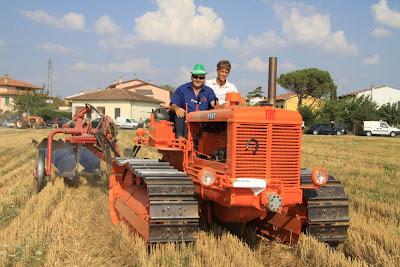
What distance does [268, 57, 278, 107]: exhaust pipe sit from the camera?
564cm

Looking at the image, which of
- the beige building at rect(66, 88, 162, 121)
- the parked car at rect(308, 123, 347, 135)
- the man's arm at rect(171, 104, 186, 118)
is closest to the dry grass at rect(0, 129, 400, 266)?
the man's arm at rect(171, 104, 186, 118)

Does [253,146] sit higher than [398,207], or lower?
higher

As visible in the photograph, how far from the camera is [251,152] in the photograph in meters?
5.22

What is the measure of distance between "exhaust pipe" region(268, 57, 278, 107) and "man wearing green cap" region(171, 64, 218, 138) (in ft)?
4.26

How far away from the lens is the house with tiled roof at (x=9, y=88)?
87262 millimetres

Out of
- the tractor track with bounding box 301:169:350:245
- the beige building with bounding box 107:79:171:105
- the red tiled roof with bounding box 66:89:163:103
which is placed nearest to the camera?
the tractor track with bounding box 301:169:350:245

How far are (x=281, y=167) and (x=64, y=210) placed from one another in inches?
157

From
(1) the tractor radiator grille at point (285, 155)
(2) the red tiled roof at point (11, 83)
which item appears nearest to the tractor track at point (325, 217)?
(1) the tractor radiator grille at point (285, 155)

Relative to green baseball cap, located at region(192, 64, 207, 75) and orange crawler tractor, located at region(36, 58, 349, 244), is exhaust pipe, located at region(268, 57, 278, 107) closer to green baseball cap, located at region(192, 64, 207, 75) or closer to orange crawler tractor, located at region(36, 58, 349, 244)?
orange crawler tractor, located at region(36, 58, 349, 244)

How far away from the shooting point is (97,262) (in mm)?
5105

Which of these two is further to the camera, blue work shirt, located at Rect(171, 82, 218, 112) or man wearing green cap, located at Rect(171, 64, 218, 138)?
blue work shirt, located at Rect(171, 82, 218, 112)

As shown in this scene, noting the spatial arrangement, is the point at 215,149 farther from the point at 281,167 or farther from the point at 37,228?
the point at 37,228

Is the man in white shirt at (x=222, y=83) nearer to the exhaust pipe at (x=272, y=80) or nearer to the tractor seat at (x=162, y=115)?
the tractor seat at (x=162, y=115)

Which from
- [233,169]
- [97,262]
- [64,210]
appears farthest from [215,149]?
[64,210]
